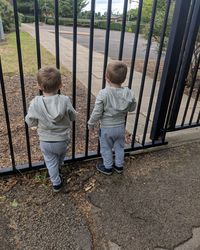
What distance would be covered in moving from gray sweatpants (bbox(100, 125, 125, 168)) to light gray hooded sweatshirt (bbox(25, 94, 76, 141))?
46 centimetres

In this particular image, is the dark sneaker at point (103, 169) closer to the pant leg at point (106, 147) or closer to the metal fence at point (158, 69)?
the pant leg at point (106, 147)

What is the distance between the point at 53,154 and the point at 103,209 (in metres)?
0.66

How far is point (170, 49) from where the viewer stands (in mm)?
2838

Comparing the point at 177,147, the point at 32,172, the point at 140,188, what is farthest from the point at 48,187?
the point at 177,147

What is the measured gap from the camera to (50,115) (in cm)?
212

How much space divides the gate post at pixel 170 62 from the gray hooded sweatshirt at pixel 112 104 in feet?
2.42

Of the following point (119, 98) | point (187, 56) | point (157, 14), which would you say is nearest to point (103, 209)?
point (119, 98)

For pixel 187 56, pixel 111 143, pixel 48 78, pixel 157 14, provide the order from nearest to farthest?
pixel 48 78
pixel 111 143
pixel 187 56
pixel 157 14

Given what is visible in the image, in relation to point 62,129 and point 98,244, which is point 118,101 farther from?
point 98,244

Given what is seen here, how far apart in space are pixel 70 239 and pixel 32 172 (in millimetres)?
909

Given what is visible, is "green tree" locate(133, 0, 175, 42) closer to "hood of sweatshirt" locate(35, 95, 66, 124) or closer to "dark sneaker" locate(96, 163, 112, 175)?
"dark sneaker" locate(96, 163, 112, 175)

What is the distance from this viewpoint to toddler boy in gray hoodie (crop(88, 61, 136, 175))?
7.66 feet

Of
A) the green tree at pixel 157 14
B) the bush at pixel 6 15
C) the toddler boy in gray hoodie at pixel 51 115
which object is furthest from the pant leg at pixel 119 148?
the bush at pixel 6 15

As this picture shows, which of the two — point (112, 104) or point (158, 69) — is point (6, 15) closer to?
point (158, 69)
